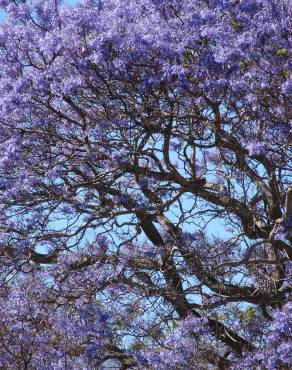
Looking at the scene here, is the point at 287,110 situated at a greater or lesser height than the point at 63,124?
lesser

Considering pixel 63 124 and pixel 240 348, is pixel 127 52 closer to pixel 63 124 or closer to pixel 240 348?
pixel 63 124

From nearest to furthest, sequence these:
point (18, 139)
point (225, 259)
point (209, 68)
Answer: point (209, 68) < point (18, 139) < point (225, 259)

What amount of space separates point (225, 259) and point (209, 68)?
2.78 metres

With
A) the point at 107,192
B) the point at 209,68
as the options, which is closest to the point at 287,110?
the point at 209,68

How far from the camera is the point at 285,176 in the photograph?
10.6 m

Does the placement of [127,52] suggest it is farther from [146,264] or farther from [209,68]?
[146,264]

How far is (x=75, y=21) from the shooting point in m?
9.27

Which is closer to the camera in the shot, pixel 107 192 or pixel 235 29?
pixel 235 29

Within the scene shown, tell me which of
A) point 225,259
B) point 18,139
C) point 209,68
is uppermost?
point 18,139

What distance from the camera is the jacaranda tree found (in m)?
9.23

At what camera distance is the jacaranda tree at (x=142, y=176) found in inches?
364

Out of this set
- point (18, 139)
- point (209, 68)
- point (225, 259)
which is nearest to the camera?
point (209, 68)

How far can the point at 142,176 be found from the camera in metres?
10.6

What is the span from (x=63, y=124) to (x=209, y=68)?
2255 mm
